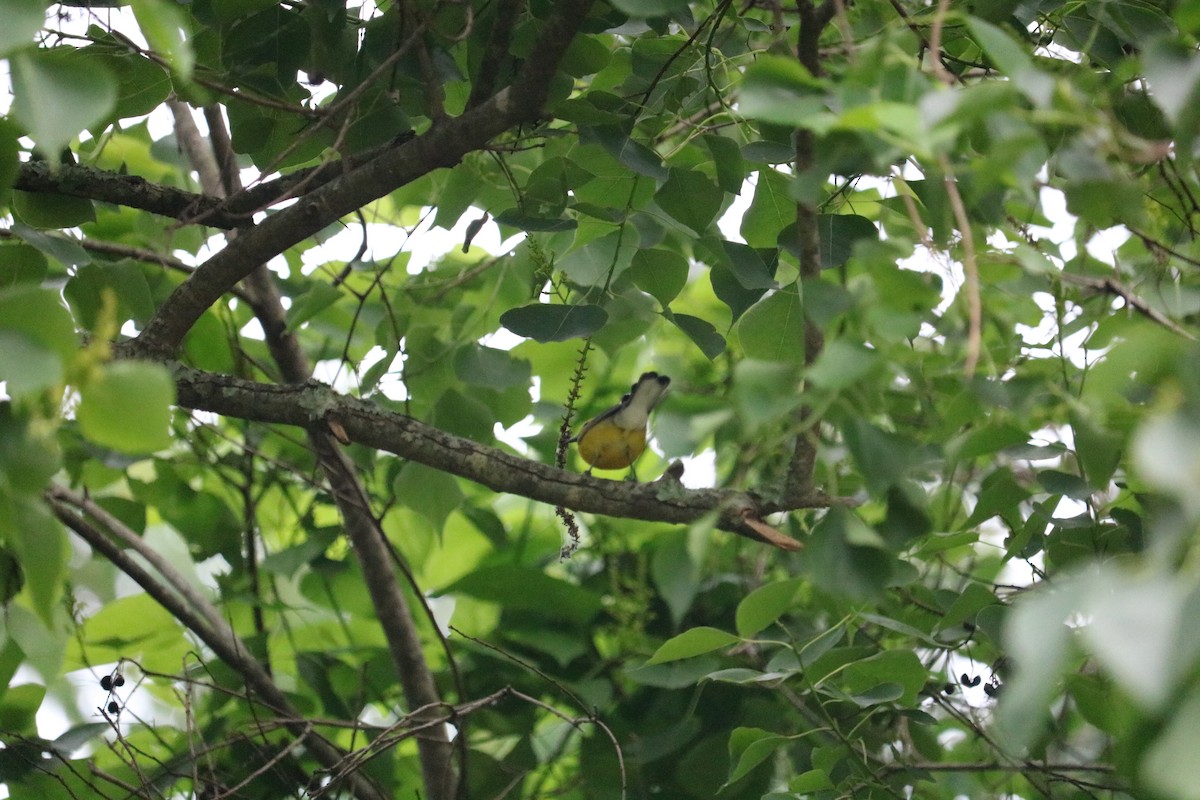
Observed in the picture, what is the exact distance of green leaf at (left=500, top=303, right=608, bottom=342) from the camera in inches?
46.4

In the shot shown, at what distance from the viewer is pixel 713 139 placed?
1.21 meters

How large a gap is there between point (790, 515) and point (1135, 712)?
1.03 meters

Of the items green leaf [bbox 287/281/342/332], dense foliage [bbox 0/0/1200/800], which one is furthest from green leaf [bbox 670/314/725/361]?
green leaf [bbox 287/281/342/332]

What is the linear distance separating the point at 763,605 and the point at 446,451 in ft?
1.42

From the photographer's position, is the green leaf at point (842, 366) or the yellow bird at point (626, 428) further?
the yellow bird at point (626, 428)

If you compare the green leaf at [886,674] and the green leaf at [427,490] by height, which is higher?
the green leaf at [427,490]

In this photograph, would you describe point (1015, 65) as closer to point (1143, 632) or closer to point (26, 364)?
point (1143, 632)

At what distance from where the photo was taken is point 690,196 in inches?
48.4

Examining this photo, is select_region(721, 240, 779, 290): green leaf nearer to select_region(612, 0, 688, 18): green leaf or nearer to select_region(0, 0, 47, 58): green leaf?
select_region(612, 0, 688, 18): green leaf

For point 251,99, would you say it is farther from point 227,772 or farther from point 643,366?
point 643,366

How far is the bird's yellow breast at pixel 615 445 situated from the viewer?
1.84 m

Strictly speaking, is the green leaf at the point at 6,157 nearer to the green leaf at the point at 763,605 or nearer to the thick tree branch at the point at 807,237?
the thick tree branch at the point at 807,237

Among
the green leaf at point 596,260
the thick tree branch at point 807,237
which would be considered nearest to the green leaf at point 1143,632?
the thick tree branch at point 807,237

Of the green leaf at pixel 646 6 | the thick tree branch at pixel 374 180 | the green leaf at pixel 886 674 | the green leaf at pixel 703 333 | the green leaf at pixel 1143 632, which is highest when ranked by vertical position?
the thick tree branch at pixel 374 180
